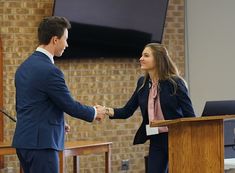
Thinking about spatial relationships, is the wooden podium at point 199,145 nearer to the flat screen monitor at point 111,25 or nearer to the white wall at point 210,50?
the flat screen monitor at point 111,25

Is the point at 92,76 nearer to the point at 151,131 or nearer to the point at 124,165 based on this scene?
the point at 124,165

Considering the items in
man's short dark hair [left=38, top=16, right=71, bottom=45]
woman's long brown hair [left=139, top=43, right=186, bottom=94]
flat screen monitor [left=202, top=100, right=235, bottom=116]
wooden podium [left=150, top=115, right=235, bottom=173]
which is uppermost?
man's short dark hair [left=38, top=16, right=71, bottom=45]

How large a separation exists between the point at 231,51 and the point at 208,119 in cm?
421

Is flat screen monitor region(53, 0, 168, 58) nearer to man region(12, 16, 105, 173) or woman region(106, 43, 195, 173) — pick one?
woman region(106, 43, 195, 173)

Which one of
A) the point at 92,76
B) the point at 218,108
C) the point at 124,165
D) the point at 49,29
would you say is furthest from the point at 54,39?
the point at 124,165

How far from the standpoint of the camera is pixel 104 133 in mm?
7172

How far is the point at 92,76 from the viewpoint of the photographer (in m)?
7.13

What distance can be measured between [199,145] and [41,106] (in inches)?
41.6

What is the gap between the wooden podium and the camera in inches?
145

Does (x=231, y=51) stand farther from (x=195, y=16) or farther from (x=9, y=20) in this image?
(x=9, y=20)

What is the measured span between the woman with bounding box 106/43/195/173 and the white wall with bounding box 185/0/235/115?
3325 mm

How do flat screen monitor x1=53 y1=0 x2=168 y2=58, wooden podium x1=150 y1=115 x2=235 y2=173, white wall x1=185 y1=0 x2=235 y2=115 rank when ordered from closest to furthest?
wooden podium x1=150 y1=115 x2=235 y2=173, flat screen monitor x1=53 y1=0 x2=168 y2=58, white wall x1=185 y1=0 x2=235 y2=115

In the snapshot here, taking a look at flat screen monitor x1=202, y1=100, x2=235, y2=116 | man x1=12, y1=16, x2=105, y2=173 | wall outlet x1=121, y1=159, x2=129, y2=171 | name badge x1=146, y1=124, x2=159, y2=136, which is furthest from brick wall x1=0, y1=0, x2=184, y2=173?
flat screen monitor x1=202, y1=100, x2=235, y2=116

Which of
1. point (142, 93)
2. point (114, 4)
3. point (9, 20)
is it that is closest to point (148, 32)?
point (114, 4)
